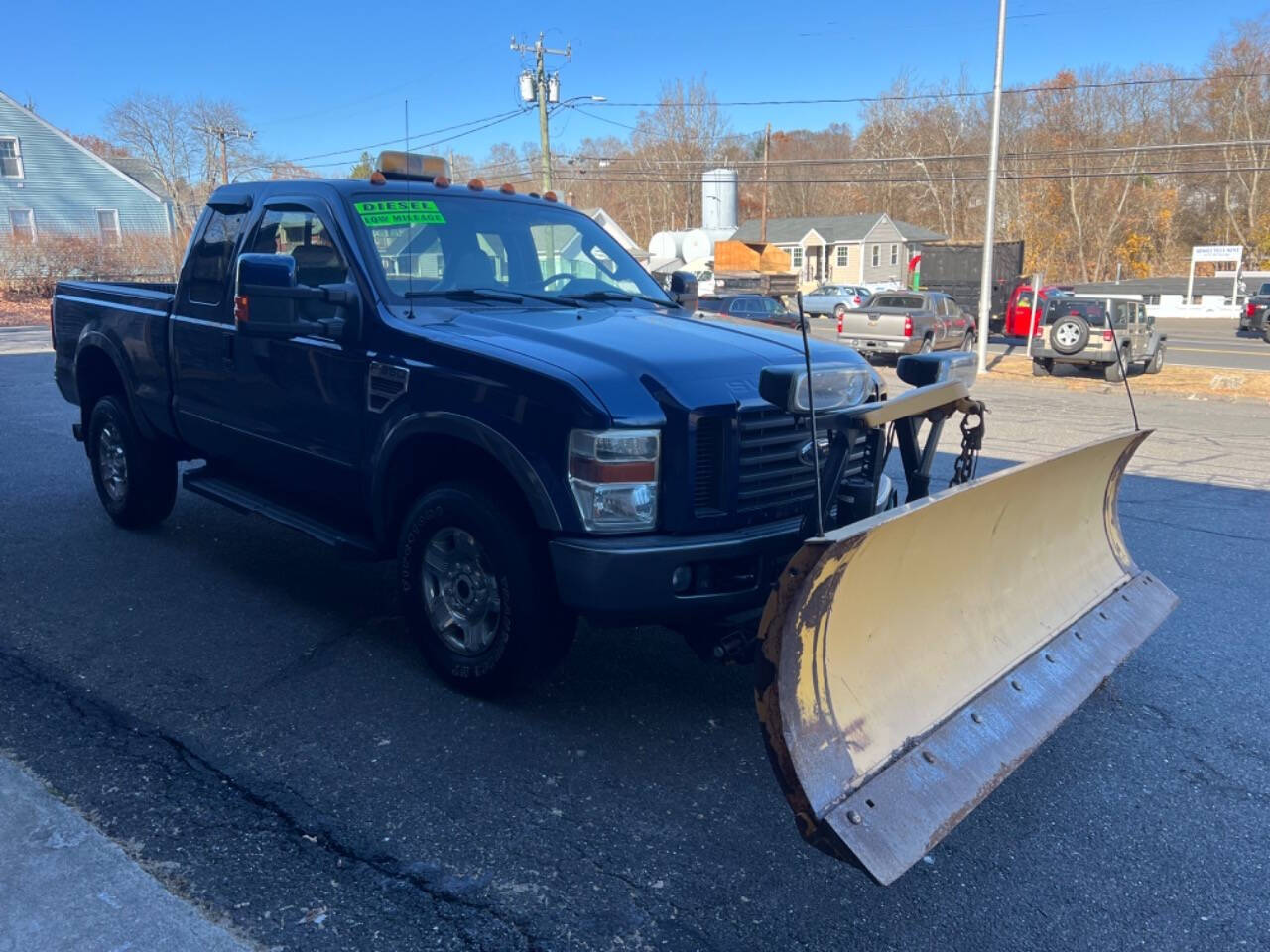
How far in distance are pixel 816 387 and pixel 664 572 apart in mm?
911

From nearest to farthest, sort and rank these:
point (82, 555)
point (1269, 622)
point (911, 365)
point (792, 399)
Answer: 1. point (792, 399)
2. point (911, 365)
3. point (1269, 622)
4. point (82, 555)

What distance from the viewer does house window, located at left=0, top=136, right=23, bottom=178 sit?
134 feet

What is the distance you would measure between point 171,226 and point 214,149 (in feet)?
15.5

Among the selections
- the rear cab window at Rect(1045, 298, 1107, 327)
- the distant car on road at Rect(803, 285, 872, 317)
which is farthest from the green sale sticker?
the distant car on road at Rect(803, 285, 872, 317)

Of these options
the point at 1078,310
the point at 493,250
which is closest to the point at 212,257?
the point at 493,250

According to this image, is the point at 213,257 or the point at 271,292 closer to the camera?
the point at 271,292

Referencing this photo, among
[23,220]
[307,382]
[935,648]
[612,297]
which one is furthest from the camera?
[23,220]

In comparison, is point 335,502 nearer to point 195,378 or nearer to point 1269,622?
point 195,378

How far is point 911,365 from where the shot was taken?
3.85 metres

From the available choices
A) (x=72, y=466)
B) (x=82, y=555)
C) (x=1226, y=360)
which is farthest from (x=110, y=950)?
(x=1226, y=360)

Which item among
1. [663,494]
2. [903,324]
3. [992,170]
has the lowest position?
[903,324]

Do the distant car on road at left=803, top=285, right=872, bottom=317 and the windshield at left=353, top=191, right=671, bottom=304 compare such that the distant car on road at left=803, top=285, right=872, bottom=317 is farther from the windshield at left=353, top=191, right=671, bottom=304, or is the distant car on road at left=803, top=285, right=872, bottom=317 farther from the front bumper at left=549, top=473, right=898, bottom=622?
the front bumper at left=549, top=473, right=898, bottom=622

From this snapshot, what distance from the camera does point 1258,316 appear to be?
3353cm

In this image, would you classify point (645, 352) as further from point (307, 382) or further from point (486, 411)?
point (307, 382)
